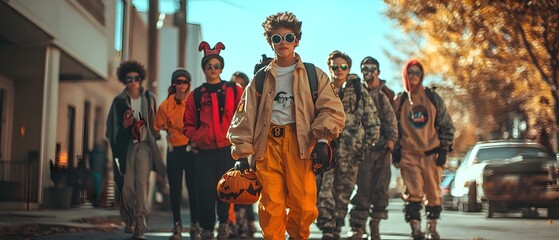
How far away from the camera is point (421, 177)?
11.0 meters

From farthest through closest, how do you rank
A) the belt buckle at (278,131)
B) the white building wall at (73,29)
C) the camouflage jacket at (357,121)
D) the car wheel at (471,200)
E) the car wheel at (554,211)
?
the car wheel at (471,200) → the car wheel at (554,211) → the white building wall at (73,29) → the camouflage jacket at (357,121) → the belt buckle at (278,131)

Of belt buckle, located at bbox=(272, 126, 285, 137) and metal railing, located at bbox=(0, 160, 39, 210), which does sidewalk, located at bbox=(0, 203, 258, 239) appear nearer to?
metal railing, located at bbox=(0, 160, 39, 210)

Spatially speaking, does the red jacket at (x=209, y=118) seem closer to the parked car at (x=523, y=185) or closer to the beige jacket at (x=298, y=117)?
the beige jacket at (x=298, y=117)

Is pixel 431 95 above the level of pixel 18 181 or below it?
above

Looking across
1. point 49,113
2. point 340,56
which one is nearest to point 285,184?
point 340,56

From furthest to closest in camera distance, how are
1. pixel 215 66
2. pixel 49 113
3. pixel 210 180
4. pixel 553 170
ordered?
pixel 553 170, pixel 49 113, pixel 215 66, pixel 210 180

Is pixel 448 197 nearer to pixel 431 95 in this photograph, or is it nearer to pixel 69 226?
pixel 431 95

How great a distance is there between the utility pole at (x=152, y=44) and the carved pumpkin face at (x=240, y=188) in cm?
1455

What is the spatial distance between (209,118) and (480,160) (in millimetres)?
11558

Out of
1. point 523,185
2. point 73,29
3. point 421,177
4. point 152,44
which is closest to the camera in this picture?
point 421,177

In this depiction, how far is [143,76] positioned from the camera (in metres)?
10.9

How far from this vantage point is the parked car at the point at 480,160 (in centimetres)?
1928

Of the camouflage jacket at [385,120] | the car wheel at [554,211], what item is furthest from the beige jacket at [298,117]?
the car wheel at [554,211]

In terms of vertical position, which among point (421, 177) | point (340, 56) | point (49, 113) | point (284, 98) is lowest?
point (421, 177)
